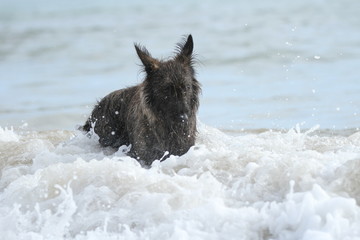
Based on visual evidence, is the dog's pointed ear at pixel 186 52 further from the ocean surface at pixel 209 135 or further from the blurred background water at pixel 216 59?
the ocean surface at pixel 209 135

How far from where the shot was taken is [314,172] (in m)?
7.83

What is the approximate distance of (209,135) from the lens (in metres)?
11.5

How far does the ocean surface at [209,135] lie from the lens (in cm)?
735

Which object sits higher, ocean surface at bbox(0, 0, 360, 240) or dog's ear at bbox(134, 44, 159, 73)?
dog's ear at bbox(134, 44, 159, 73)

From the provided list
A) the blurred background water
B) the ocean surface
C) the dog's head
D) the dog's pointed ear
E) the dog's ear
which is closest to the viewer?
the ocean surface

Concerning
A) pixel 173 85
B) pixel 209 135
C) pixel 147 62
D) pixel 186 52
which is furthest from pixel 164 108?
pixel 209 135

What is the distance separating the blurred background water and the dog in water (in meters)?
0.40

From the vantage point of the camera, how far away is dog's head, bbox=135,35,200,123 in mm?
9508

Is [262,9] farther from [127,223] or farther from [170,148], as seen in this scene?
[127,223]

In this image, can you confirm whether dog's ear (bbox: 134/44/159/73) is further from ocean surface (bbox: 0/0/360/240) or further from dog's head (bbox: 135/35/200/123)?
ocean surface (bbox: 0/0/360/240)

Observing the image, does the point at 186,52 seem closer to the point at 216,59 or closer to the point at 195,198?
the point at 195,198

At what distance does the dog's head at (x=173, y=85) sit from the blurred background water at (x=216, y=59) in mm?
380

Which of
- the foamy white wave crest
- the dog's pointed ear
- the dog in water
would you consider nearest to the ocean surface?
the foamy white wave crest

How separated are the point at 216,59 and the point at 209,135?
43.0ft
